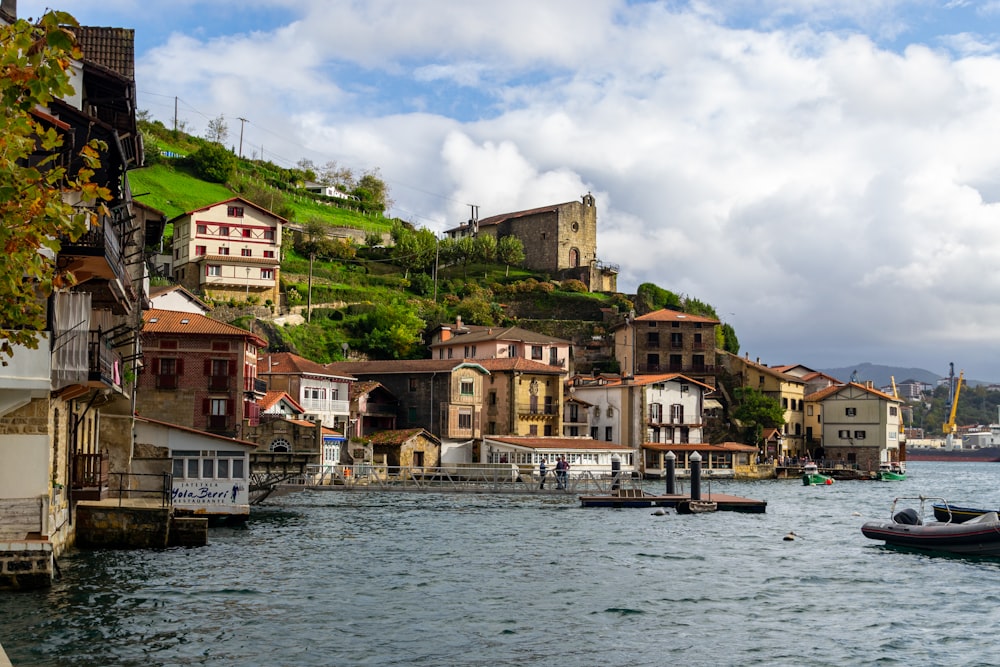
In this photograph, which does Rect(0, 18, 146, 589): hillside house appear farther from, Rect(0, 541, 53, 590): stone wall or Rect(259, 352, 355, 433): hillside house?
Rect(259, 352, 355, 433): hillside house

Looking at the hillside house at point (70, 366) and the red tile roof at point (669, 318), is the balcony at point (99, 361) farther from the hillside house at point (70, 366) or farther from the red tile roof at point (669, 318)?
the red tile roof at point (669, 318)

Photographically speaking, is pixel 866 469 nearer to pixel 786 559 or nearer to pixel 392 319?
pixel 392 319

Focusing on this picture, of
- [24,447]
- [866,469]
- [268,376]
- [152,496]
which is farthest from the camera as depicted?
[866,469]

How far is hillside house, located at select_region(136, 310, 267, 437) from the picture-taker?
62469 millimetres

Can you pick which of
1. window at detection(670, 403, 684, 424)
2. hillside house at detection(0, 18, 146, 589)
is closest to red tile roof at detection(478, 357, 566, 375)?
window at detection(670, 403, 684, 424)

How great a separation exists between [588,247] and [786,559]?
98.8 m

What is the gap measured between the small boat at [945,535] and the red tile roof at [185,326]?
38.0m

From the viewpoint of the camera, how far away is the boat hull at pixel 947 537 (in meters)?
38.3

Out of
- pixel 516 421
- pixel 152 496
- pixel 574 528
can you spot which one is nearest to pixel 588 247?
pixel 516 421

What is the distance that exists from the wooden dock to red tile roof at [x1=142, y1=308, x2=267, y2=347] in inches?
894

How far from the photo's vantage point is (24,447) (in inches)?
1028

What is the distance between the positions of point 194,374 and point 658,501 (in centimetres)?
2775

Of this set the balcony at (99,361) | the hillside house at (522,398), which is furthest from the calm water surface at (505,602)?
the hillside house at (522,398)

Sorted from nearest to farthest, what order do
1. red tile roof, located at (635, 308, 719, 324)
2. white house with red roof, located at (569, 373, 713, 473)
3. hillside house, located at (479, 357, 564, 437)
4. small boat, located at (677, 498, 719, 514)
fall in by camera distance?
small boat, located at (677, 498, 719, 514) < hillside house, located at (479, 357, 564, 437) < white house with red roof, located at (569, 373, 713, 473) < red tile roof, located at (635, 308, 719, 324)
